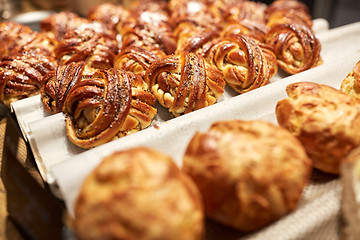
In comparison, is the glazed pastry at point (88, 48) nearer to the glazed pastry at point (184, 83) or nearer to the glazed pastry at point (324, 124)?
the glazed pastry at point (184, 83)

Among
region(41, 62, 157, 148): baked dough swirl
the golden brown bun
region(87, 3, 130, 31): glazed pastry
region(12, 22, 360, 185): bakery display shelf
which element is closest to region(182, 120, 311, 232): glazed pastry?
the golden brown bun

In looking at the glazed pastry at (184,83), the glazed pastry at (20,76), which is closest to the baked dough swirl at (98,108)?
the glazed pastry at (184,83)

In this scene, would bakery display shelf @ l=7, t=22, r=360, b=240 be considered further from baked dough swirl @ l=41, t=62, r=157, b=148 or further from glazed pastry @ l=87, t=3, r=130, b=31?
glazed pastry @ l=87, t=3, r=130, b=31

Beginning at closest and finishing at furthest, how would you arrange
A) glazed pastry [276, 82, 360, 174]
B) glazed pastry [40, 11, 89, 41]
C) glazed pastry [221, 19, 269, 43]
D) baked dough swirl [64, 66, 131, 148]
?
glazed pastry [276, 82, 360, 174] < baked dough swirl [64, 66, 131, 148] < glazed pastry [221, 19, 269, 43] < glazed pastry [40, 11, 89, 41]

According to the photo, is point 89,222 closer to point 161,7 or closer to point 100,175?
point 100,175

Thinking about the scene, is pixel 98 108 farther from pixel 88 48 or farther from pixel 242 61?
pixel 242 61

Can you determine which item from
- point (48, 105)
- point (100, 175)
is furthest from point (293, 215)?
point (48, 105)

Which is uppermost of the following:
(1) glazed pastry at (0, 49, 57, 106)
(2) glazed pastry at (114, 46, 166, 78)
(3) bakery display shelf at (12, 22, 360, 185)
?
(2) glazed pastry at (114, 46, 166, 78)
